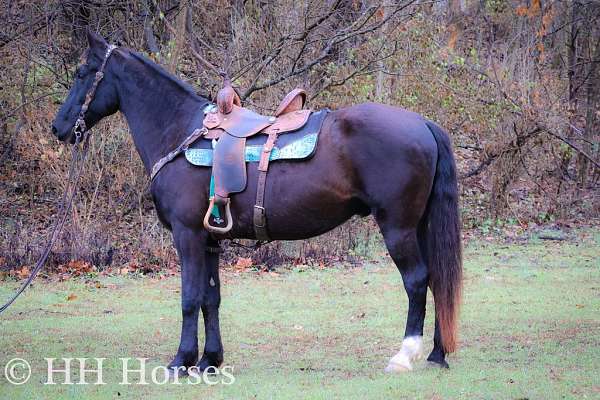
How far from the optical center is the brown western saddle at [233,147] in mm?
5910

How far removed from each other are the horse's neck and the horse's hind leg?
69.2 inches

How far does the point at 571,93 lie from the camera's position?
16.4m

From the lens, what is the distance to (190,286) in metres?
5.96

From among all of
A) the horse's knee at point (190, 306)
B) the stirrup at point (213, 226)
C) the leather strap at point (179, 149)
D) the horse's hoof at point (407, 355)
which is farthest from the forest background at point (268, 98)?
the horse's hoof at point (407, 355)

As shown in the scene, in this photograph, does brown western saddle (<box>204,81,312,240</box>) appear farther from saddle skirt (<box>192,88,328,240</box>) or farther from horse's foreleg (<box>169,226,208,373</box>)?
horse's foreleg (<box>169,226,208,373</box>)

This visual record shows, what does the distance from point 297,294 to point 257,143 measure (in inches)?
155

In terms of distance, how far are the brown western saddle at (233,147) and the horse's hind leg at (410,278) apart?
0.93m

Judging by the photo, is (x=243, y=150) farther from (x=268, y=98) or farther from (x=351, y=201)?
(x=268, y=98)

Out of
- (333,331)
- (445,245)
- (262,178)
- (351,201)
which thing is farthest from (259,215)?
(333,331)

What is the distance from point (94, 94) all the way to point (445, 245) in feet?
9.57

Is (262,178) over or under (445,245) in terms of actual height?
over

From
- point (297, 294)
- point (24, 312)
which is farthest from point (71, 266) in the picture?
point (297, 294)

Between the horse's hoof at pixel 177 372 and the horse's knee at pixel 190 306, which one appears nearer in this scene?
the horse's hoof at pixel 177 372

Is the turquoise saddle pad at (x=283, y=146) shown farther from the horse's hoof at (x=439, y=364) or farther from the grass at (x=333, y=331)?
the horse's hoof at (x=439, y=364)
